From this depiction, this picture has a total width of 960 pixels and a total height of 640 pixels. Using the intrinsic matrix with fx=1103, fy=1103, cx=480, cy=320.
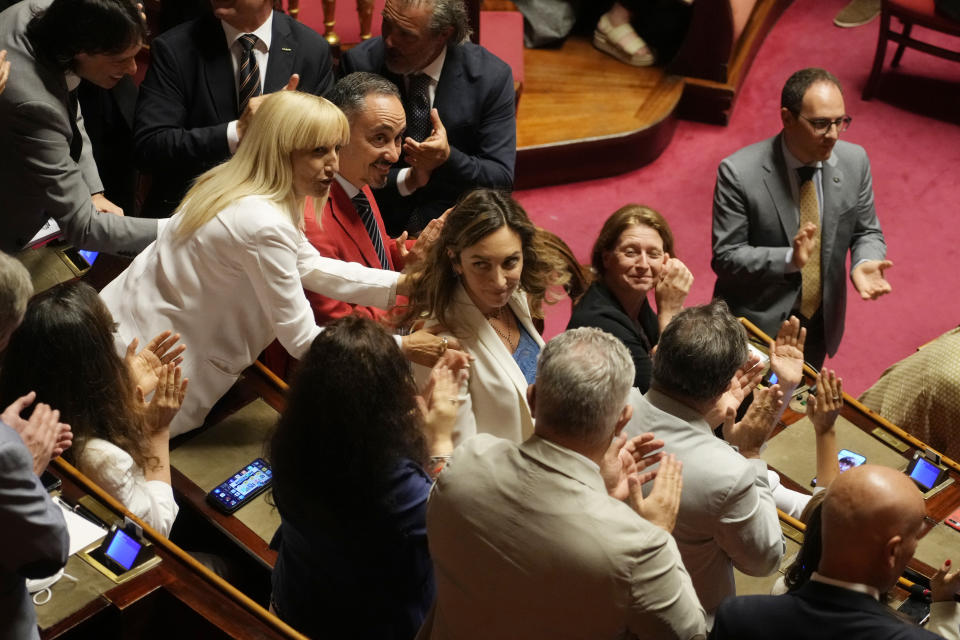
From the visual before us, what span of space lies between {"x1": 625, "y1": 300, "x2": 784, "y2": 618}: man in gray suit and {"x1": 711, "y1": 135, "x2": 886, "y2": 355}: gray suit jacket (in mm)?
1310

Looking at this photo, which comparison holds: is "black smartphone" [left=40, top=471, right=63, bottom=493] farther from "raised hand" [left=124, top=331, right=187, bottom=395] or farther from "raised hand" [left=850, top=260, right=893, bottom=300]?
"raised hand" [left=850, top=260, right=893, bottom=300]

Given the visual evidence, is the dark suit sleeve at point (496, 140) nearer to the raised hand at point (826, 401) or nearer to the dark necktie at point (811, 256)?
the dark necktie at point (811, 256)

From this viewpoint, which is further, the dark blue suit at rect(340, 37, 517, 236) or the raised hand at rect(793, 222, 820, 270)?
the dark blue suit at rect(340, 37, 517, 236)

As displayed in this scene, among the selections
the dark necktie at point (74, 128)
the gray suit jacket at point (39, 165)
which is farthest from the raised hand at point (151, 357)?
the dark necktie at point (74, 128)

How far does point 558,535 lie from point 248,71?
223cm

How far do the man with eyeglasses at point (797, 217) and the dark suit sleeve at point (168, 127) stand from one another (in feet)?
5.40

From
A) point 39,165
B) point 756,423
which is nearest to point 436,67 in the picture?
point 39,165

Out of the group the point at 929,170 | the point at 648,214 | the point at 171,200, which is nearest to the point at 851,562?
the point at 648,214

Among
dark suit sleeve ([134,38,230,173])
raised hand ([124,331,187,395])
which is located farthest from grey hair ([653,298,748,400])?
dark suit sleeve ([134,38,230,173])

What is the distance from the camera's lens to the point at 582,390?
1.87 metres

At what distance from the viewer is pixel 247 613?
7.40ft

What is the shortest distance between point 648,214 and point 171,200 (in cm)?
158

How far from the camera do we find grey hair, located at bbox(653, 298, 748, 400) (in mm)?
2209

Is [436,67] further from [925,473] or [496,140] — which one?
[925,473]
